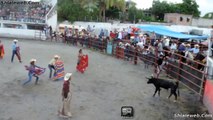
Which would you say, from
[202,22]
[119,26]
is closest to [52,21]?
[119,26]

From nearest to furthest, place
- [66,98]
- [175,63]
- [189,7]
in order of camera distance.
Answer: [66,98]
[175,63]
[189,7]

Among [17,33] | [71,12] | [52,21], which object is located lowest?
[17,33]

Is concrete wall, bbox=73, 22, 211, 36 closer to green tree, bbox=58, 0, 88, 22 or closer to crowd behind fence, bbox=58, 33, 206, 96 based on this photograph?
green tree, bbox=58, 0, 88, 22

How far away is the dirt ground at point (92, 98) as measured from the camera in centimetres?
920

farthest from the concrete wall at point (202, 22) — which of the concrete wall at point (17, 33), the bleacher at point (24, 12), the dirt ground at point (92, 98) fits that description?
the dirt ground at point (92, 98)

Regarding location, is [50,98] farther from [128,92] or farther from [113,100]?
[128,92]

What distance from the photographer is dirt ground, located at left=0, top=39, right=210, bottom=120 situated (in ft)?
30.2

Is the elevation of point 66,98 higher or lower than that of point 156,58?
lower

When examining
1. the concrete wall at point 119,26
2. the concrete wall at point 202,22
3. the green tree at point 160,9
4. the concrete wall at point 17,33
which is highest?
the green tree at point 160,9

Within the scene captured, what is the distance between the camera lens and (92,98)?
10875mm

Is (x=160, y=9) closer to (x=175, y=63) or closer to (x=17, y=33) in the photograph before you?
(x=17, y=33)

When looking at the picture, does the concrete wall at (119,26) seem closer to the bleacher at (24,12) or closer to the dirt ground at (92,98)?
the bleacher at (24,12)

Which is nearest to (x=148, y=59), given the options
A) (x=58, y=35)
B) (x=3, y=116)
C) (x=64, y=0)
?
(x=3, y=116)

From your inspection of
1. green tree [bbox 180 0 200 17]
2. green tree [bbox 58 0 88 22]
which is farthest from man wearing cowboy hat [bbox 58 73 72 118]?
green tree [bbox 180 0 200 17]
